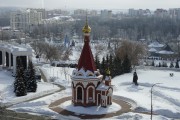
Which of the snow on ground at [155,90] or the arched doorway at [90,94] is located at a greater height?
the arched doorway at [90,94]

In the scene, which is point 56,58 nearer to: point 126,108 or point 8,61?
point 8,61

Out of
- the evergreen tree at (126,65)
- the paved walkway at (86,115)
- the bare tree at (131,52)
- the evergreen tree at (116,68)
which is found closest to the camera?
the paved walkway at (86,115)

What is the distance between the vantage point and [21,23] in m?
136

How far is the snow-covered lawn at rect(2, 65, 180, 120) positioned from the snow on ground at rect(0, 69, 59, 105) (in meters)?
1.44

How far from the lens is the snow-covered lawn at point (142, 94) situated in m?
26.9

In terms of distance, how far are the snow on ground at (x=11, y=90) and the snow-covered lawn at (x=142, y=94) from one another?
144 cm

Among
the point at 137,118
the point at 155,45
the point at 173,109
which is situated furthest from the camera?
the point at 155,45

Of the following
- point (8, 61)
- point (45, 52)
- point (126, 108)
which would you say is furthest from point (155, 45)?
point (126, 108)

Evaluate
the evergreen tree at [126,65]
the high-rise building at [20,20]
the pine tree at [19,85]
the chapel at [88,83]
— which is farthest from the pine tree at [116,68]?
the high-rise building at [20,20]

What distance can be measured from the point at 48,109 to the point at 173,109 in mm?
9851

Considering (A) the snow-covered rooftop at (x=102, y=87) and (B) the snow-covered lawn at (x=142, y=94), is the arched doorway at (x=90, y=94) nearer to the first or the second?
(A) the snow-covered rooftop at (x=102, y=87)

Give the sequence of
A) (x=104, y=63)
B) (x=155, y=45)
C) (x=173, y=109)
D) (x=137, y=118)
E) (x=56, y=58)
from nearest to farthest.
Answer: (x=137, y=118), (x=173, y=109), (x=104, y=63), (x=56, y=58), (x=155, y=45)

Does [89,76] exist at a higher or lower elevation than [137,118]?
higher

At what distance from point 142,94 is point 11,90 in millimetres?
12711
